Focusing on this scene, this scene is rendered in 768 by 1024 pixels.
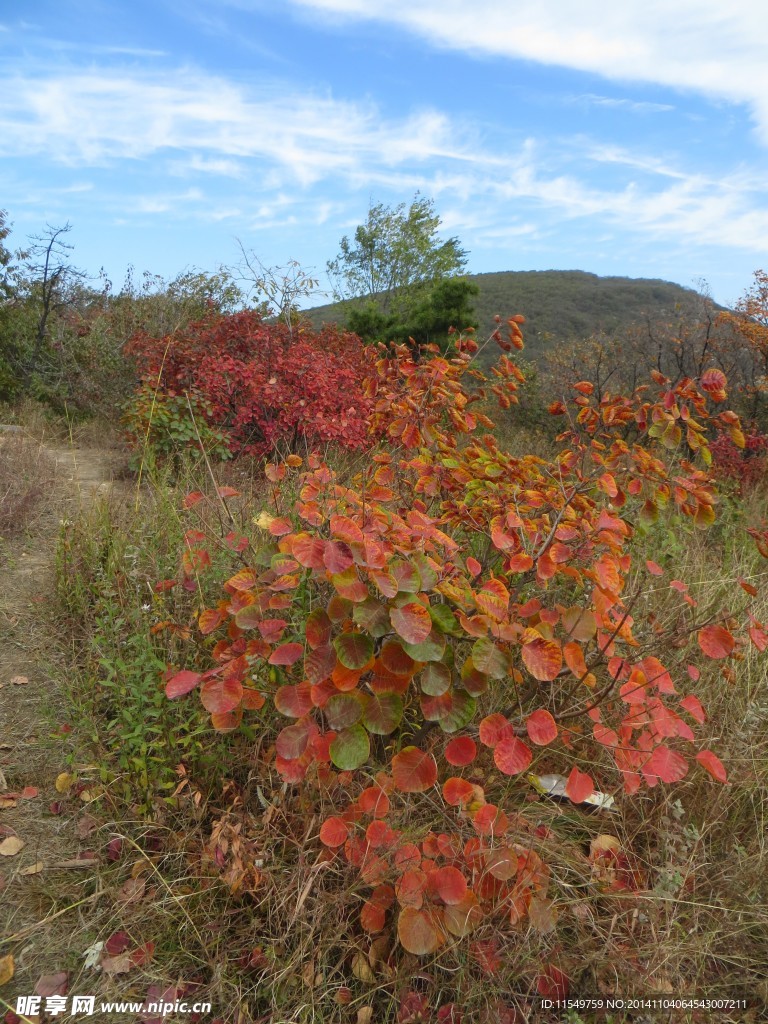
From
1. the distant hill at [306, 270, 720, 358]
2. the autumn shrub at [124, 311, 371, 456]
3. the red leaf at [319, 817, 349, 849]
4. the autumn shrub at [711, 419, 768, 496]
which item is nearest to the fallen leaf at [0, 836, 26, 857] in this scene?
the red leaf at [319, 817, 349, 849]

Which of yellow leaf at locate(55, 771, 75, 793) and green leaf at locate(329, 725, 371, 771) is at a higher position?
green leaf at locate(329, 725, 371, 771)

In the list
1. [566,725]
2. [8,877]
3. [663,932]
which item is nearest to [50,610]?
[8,877]

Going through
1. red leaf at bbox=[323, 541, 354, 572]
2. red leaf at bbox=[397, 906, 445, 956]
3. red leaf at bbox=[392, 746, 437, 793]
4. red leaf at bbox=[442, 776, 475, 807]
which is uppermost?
red leaf at bbox=[323, 541, 354, 572]

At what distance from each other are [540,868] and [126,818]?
1221mm

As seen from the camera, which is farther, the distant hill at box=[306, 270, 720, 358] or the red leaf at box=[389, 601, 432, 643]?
the distant hill at box=[306, 270, 720, 358]

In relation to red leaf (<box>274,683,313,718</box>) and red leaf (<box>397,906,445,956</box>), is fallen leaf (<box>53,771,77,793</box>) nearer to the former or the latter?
red leaf (<box>274,683,313,718</box>)

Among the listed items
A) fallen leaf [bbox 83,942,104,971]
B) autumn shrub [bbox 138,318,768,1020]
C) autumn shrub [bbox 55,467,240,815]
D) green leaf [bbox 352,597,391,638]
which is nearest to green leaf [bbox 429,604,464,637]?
autumn shrub [bbox 138,318,768,1020]

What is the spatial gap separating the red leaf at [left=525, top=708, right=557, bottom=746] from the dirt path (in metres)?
1.27

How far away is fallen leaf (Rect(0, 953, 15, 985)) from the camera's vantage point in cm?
165

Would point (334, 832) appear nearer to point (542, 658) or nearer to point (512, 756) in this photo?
point (512, 756)

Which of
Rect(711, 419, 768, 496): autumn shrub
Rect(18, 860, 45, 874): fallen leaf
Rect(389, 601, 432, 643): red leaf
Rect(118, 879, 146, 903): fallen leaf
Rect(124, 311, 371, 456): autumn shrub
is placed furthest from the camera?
Rect(711, 419, 768, 496): autumn shrub

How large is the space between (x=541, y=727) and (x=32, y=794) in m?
1.71

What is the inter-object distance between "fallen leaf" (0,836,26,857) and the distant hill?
2040cm

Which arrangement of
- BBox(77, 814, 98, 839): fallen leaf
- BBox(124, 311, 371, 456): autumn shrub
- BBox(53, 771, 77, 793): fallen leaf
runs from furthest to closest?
BBox(124, 311, 371, 456): autumn shrub < BBox(53, 771, 77, 793): fallen leaf < BBox(77, 814, 98, 839): fallen leaf
